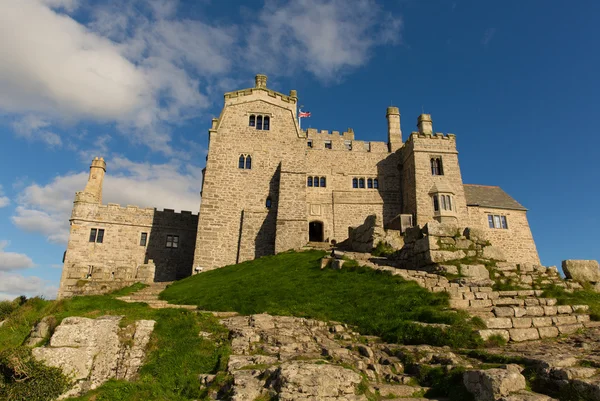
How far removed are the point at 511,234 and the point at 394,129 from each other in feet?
52.7

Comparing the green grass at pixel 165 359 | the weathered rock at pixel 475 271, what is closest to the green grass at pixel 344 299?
the weathered rock at pixel 475 271

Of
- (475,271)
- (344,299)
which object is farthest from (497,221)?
(344,299)

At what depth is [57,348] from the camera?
414 inches

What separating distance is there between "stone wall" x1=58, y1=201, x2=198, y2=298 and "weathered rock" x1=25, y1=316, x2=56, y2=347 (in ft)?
69.3

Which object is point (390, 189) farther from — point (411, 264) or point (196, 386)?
point (196, 386)

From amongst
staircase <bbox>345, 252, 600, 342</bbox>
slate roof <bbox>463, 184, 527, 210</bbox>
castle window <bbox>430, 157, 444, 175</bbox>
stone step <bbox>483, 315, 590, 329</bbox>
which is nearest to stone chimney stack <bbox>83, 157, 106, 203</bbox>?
staircase <bbox>345, 252, 600, 342</bbox>

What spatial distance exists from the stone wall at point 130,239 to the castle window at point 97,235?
0.24 metres

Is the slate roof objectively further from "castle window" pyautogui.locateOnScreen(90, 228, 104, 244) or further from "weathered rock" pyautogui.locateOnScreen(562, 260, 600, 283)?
"castle window" pyautogui.locateOnScreen(90, 228, 104, 244)

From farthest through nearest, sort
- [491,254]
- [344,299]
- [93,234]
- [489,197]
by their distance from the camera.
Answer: [489,197], [93,234], [491,254], [344,299]

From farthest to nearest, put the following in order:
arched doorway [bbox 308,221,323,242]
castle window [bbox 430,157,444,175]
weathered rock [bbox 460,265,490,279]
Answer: arched doorway [bbox 308,221,323,242]
castle window [bbox 430,157,444,175]
weathered rock [bbox 460,265,490,279]

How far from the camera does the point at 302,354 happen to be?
10734 mm

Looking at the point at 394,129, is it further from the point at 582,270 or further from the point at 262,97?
the point at 582,270

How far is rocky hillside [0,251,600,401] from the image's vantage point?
836cm

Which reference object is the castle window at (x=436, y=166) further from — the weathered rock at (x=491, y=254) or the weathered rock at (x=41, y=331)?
the weathered rock at (x=41, y=331)
